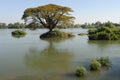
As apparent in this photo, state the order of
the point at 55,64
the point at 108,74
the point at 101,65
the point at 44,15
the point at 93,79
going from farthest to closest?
the point at 44,15
the point at 55,64
the point at 101,65
the point at 108,74
the point at 93,79

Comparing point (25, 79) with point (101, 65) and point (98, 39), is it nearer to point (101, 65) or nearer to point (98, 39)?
point (101, 65)

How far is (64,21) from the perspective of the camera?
4472 cm

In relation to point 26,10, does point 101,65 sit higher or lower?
lower

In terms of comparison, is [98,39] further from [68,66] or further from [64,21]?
[68,66]

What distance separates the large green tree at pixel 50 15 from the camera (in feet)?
143

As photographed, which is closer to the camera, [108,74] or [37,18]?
[108,74]

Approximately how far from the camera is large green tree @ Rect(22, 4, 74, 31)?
1719 inches

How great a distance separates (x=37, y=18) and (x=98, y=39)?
1322 centimetres

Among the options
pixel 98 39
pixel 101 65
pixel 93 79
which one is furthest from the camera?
pixel 98 39

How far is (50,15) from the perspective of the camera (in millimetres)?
44500

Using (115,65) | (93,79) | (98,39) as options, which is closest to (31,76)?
(93,79)

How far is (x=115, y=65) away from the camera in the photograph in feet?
48.2

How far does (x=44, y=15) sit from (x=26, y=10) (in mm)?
3639

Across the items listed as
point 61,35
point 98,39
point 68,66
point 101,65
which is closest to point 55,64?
point 68,66
